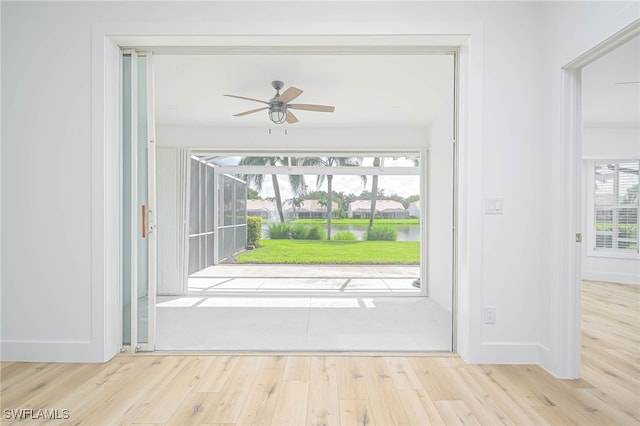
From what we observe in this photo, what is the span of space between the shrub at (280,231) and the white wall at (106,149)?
16.0 ft

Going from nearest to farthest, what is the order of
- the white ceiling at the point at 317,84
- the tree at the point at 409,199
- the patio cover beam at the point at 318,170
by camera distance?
the white ceiling at the point at 317,84 → the patio cover beam at the point at 318,170 → the tree at the point at 409,199

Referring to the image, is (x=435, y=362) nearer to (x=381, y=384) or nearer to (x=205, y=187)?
(x=381, y=384)

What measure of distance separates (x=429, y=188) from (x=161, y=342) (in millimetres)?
3711

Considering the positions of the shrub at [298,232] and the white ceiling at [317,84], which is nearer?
the white ceiling at [317,84]

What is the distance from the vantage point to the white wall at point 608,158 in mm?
5363

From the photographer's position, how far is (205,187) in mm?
6246

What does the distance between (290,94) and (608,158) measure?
17.0ft

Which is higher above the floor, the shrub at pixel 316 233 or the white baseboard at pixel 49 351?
the shrub at pixel 316 233

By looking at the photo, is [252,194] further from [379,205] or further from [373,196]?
[379,205]

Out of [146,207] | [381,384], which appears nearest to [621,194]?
[381,384]

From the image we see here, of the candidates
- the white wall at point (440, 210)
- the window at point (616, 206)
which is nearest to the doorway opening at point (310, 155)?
the white wall at point (440, 210)

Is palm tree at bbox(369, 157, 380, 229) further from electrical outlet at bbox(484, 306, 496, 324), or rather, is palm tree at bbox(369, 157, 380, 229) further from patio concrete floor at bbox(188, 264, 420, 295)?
electrical outlet at bbox(484, 306, 496, 324)

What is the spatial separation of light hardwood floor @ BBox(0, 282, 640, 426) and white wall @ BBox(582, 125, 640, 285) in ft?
11.7

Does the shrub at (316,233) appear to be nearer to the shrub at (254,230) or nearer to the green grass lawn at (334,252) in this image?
the green grass lawn at (334,252)
